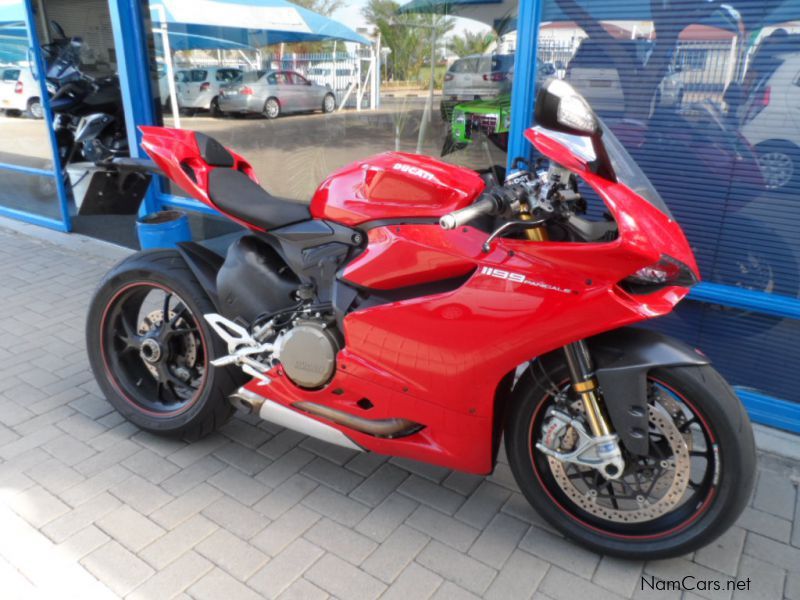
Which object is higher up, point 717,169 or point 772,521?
point 717,169

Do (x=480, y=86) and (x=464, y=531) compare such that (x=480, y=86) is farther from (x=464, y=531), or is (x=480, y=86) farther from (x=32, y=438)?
(x=32, y=438)

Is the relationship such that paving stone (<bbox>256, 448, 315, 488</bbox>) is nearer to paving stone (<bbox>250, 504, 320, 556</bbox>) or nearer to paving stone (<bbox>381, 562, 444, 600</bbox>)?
paving stone (<bbox>250, 504, 320, 556</bbox>)

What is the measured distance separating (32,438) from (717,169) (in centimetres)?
354

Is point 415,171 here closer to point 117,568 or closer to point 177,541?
point 177,541

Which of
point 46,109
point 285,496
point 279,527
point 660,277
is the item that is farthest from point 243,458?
point 46,109

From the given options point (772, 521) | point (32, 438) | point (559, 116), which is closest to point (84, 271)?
point (32, 438)

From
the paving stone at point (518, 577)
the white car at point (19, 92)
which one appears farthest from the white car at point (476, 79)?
the white car at point (19, 92)

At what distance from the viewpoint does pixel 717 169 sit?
3.10 meters

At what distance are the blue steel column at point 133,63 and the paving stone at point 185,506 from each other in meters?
3.47

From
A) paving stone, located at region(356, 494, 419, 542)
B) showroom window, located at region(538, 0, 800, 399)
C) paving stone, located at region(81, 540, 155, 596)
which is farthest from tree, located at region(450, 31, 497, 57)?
paving stone, located at region(81, 540, 155, 596)

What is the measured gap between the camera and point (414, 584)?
89.1 inches

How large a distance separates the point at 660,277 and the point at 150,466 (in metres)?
2.29

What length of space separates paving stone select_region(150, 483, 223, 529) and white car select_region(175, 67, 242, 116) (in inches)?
149

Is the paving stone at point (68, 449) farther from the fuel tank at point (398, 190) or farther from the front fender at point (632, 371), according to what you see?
the front fender at point (632, 371)
